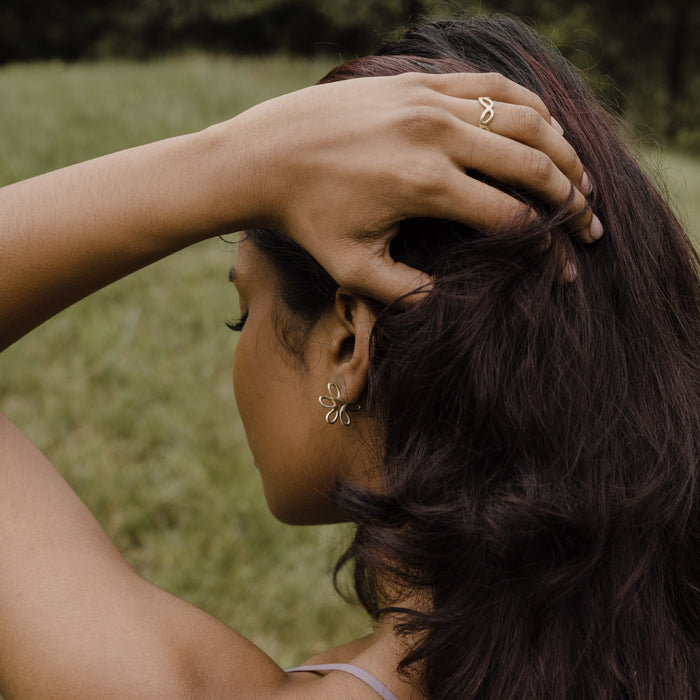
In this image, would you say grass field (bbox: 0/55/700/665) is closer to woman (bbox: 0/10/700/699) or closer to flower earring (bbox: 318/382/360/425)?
woman (bbox: 0/10/700/699)

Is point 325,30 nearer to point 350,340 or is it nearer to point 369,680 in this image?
point 350,340

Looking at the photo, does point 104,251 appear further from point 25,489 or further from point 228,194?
point 25,489

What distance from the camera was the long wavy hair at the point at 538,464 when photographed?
4.67ft

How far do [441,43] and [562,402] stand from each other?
0.84m

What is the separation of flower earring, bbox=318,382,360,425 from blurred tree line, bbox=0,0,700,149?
2265 centimetres

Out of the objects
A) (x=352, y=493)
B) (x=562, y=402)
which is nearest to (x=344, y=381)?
(x=352, y=493)

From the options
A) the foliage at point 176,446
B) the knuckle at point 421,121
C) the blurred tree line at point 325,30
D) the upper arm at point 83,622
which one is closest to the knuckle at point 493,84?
the knuckle at point 421,121

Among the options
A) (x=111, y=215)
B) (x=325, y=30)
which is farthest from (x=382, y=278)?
(x=325, y=30)

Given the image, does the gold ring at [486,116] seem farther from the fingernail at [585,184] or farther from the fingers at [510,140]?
the fingernail at [585,184]

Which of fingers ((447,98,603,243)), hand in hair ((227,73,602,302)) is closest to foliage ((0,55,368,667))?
hand in hair ((227,73,602,302))

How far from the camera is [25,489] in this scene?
4.99 feet

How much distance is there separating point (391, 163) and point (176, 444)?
342cm

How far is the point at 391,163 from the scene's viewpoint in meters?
1.32

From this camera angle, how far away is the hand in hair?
132cm
